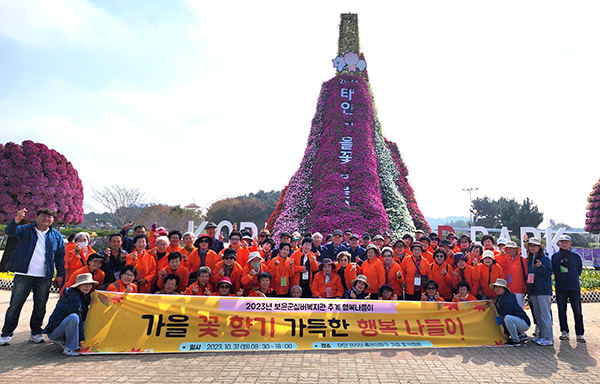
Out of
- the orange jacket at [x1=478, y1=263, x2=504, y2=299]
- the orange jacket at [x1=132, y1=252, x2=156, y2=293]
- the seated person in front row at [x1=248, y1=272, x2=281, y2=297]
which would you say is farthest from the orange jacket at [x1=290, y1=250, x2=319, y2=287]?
the orange jacket at [x1=478, y1=263, x2=504, y2=299]

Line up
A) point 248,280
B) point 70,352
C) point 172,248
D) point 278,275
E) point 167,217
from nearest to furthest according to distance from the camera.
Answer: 1. point 70,352
2. point 248,280
3. point 278,275
4. point 172,248
5. point 167,217

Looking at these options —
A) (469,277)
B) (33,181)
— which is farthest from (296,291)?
(33,181)

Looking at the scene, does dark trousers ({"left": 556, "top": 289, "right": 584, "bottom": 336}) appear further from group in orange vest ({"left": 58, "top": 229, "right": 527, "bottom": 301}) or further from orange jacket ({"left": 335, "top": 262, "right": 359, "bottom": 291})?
orange jacket ({"left": 335, "top": 262, "right": 359, "bottom": 291})

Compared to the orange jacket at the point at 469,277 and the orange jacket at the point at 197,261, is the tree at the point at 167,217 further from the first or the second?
the orange jacket at the point at 469,277

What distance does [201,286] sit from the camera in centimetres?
617

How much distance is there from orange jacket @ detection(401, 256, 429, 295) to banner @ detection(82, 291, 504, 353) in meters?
0.84

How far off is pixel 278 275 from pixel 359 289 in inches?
60.2

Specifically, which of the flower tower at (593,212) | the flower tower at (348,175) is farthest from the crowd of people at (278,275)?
the flower tower at (593,212)

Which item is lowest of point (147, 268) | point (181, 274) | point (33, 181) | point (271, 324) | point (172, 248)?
point (271, 324)

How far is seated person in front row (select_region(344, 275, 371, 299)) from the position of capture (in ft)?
20.9

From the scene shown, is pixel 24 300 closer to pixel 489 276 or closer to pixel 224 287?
pixel 224 287

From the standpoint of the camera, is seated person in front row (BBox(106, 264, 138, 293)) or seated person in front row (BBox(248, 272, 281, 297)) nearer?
seated person in front row (BBox(106, 264, 138, 293))

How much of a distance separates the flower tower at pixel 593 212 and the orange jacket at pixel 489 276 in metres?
21.8

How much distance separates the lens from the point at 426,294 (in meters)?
6.56
